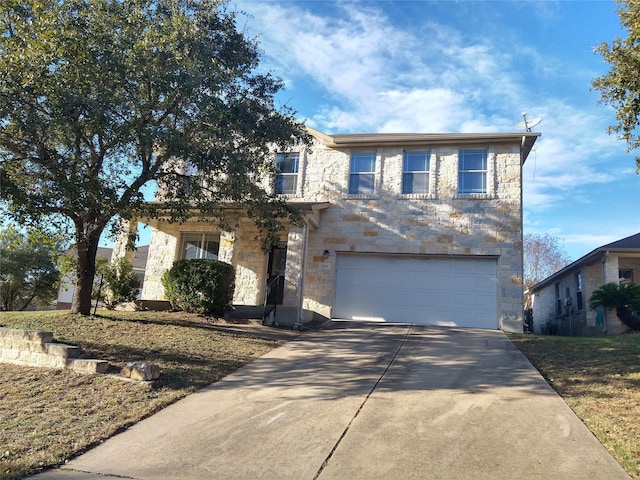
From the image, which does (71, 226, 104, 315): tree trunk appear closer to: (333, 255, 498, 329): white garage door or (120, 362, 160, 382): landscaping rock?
(120, 362, 160, 382): landscaping rock

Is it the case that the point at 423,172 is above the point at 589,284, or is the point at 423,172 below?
above

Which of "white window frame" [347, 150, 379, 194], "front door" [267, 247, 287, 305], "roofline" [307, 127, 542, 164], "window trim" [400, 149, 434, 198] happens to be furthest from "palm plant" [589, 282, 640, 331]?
"front door" [267, 247, 287, 305]

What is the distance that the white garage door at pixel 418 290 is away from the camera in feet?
50.0

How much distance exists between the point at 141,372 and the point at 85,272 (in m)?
5.46

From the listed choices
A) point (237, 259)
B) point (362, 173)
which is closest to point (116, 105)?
point (237, 259)

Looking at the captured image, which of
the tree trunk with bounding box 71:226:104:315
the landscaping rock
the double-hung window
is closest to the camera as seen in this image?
the landscaping rock

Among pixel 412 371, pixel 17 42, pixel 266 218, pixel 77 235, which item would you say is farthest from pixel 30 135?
pixel 412 371

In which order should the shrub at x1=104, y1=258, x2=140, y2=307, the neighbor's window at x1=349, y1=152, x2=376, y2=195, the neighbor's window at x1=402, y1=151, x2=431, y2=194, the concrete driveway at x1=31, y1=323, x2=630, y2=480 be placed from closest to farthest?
the concrete driveway at x1=31, y1=323, x2=630, y2=480, the shrub at x1=104, y1=258, x2=140, y2=307, the neighbor's window at x1=402, y1=151, x2=431, y2=194, the neighbor's window at x1=349, y1=152, x2=376, y2=195

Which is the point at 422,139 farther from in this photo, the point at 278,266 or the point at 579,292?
the point at 579,292

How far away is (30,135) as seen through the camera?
30.8 feet

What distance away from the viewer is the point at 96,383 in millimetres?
7336

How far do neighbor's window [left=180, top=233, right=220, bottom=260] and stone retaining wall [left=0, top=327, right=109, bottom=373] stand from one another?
8815 millimetres

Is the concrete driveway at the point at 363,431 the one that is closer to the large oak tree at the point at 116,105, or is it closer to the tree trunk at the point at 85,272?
the large oak tree at the point at 116,105

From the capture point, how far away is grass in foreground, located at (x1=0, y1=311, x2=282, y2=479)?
214 inches
